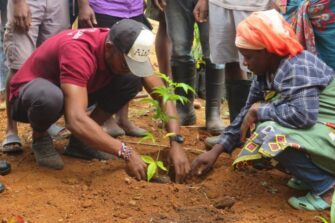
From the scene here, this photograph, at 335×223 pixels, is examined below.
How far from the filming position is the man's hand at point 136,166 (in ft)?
9.55

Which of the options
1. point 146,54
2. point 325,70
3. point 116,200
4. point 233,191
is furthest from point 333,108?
point 116,200

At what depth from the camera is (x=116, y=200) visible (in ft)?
9.35

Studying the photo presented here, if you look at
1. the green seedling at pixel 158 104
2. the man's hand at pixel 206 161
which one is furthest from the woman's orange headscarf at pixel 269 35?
the man's hand at pixel 206 161

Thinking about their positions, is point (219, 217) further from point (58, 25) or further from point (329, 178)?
point (58, 25)

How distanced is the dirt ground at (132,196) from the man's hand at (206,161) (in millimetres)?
62

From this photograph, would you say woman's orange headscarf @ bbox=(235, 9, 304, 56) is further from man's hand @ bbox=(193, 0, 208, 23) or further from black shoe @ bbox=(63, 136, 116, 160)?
black shoe @ bbox=(63, 136, 116, 160)

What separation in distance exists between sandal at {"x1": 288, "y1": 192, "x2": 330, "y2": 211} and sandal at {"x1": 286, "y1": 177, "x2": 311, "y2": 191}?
0.16 m

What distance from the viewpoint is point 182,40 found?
4.18 m

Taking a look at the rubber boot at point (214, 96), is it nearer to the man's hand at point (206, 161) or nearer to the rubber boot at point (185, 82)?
the rubber boot at point (185, 82)

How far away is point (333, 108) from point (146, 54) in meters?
1.05

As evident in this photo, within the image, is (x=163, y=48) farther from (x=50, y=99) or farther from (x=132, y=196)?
(x=132, y=196)

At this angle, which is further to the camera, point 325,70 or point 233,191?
point 233,191

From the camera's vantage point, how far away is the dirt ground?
2.68 meters

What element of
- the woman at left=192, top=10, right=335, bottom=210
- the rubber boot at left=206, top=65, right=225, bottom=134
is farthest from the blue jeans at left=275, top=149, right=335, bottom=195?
the rubber boot at left=206, top=65, right=225, bottom=134
